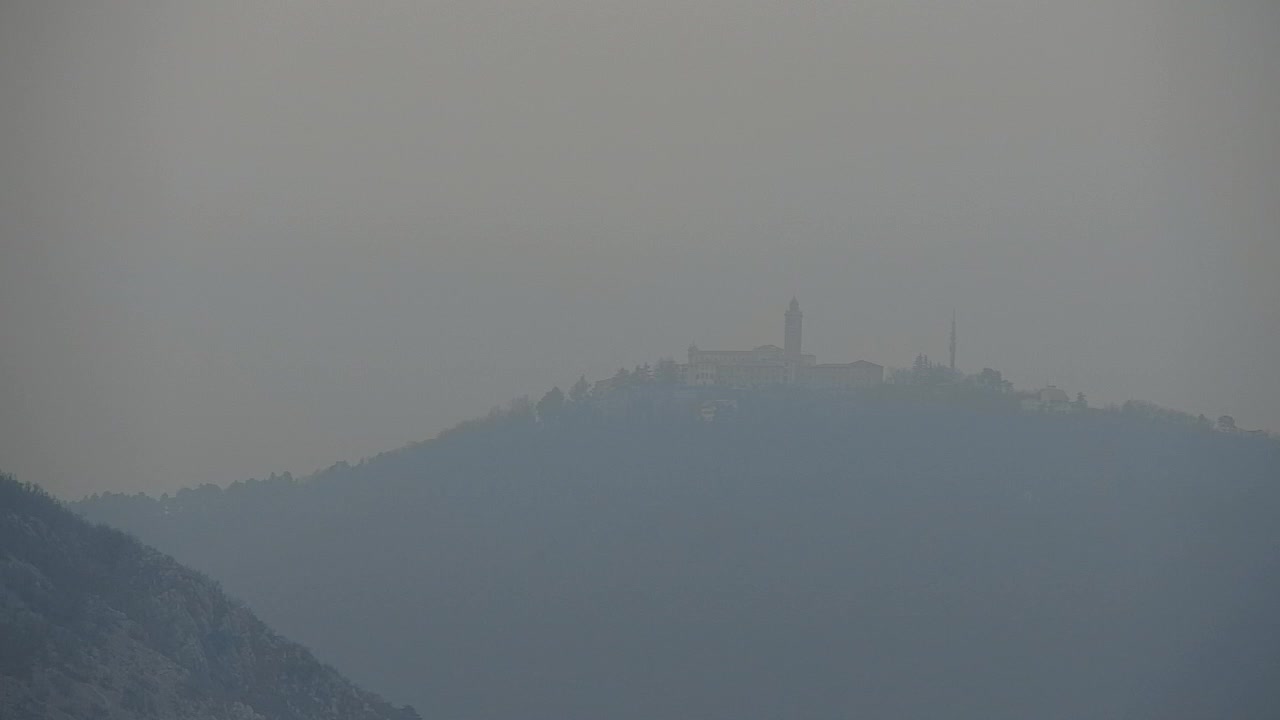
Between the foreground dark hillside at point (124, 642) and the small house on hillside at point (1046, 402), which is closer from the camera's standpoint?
the foreground dark hillside at point (124, 642)

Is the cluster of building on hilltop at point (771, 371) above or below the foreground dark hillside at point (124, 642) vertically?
above

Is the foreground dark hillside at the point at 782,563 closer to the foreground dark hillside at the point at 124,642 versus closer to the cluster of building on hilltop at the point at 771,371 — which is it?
the cluster of building on hilltop at the point at 771,371

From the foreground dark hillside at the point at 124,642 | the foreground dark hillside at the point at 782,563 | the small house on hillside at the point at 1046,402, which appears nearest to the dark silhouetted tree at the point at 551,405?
the foreground dark hillside at the point at 782,563

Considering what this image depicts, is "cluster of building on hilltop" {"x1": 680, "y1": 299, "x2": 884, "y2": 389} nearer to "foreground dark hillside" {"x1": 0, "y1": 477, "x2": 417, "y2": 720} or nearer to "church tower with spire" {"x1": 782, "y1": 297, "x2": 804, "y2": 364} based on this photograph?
"church tower with spire" {"x1": 782, "y1": 297, "x2": 804, "y2": 364}

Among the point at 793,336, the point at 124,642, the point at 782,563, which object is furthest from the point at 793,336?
the point at 124,642

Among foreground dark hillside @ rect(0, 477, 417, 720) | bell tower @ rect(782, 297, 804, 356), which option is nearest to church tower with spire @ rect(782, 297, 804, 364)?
bell tower @ rect(782, 297, 804, 356)
